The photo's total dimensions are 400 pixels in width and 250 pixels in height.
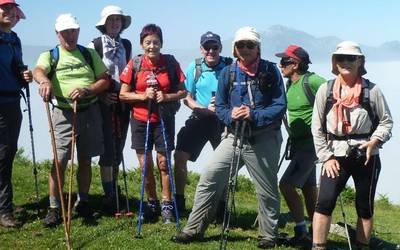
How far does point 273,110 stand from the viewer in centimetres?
824

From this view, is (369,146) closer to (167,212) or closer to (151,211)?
(167,212)

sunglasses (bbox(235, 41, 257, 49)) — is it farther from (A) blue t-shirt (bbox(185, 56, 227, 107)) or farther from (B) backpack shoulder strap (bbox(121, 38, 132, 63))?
(B) backpack shoulder strap (bbox(121, 38, 132, 63))

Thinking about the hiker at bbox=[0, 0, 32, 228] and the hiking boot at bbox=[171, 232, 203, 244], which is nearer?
the hiking boot at bbox=[171, 232, 203, 244]

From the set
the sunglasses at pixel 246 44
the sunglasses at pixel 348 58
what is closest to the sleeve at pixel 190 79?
the sunglasses at pixel 246 44

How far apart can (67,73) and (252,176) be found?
326 cm

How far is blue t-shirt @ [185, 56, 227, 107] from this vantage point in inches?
392

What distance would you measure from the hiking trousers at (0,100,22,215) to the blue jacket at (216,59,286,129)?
3.23 m

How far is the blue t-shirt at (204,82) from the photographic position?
9.97 metres

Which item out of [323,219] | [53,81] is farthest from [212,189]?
[53,81]

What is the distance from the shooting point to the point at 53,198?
931 cm

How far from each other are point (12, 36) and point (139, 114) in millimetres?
2348

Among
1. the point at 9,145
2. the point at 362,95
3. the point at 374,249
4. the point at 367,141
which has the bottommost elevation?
the point at 374,249

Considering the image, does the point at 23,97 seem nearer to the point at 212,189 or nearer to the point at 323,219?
the point at 212,189

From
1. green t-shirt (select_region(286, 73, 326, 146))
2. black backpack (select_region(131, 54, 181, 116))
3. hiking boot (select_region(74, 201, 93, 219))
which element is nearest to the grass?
hiking boot (select_region(74, 201, 93, 219))
